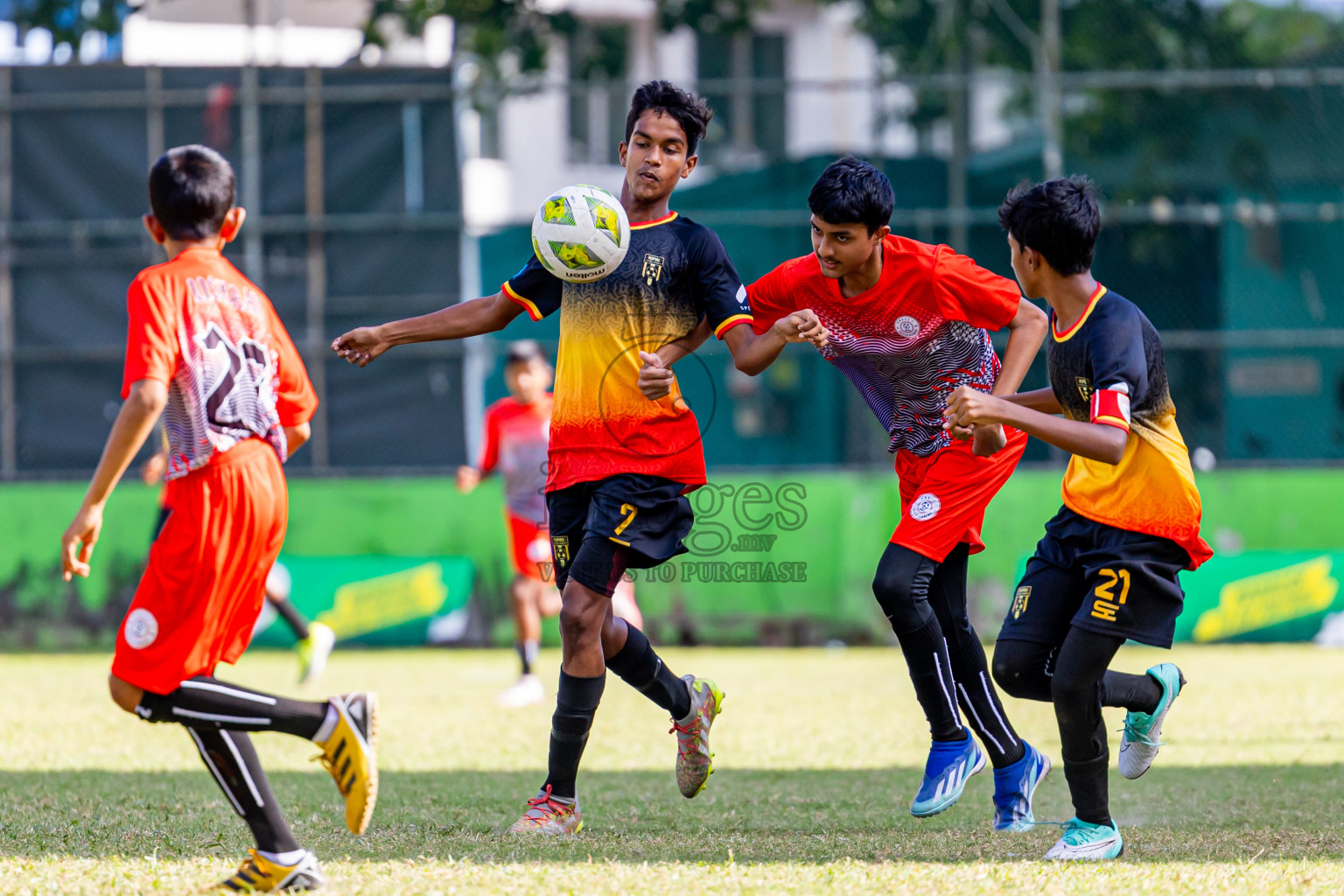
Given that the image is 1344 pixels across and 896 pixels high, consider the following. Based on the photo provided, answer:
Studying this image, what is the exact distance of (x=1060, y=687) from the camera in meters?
4.27

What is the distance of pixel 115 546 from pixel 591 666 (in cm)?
804

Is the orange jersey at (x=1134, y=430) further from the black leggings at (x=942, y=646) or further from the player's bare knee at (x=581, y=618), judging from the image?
the player's bare knee at (x=581, y=618)

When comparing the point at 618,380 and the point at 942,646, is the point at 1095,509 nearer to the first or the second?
the point at 942,646

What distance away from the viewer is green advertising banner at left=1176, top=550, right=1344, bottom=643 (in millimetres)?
11406

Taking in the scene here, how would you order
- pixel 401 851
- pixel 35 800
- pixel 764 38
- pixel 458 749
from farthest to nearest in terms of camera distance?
pixel 764 38
pixel 458 749
pixel 35 800
pixel 401 851

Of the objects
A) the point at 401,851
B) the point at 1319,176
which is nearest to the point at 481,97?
the point at 1319,176

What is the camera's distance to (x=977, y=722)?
5.01 meters

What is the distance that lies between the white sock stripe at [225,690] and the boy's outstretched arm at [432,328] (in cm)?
121

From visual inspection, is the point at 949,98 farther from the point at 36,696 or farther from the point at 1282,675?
the point at 36,696

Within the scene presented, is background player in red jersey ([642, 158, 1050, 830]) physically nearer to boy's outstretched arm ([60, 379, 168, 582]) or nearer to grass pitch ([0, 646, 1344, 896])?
grass pitch ([0, 646, 1344, 896])

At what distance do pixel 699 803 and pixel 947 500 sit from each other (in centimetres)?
142

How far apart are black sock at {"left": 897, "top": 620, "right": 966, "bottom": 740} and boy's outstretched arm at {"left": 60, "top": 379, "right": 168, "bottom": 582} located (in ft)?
8.12

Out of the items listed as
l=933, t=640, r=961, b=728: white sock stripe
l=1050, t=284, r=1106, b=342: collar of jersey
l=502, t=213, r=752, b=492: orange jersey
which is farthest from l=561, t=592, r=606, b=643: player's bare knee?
l=1050, t=284, r=1106, b=342: collar of jersey

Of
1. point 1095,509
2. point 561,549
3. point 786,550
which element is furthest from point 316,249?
point 1095,509
